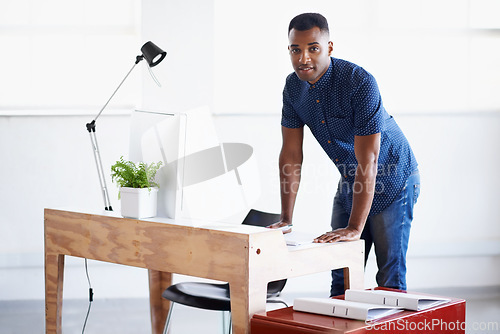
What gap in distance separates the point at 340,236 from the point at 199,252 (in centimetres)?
45

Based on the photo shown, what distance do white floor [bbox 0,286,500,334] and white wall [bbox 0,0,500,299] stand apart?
0.24 ft

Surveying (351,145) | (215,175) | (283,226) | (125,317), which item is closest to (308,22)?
(351,145)

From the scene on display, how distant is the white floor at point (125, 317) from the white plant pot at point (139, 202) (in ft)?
4.61

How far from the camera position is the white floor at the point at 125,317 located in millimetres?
3521

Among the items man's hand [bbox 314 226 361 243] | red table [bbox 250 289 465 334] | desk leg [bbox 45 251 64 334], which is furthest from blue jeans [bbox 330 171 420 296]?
desk leg [bbox 45 251 64 334]

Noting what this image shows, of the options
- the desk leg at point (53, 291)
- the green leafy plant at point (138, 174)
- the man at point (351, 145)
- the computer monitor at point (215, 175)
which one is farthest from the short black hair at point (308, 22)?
the computer monitor at point (215, 175)

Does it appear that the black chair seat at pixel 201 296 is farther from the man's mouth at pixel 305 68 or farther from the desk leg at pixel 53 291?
the man's mouth at pixel 305 68

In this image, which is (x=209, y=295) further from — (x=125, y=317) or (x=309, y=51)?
(x=125, y=317)

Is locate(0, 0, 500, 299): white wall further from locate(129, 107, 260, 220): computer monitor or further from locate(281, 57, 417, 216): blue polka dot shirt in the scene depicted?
locate(281, 57, 417, 216): blue polka dot shirt

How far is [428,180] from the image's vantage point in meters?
4.36

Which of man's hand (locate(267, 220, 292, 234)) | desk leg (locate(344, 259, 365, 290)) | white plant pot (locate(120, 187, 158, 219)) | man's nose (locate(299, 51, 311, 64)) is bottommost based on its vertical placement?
desk leg (locate(344, 259, 365, 290))

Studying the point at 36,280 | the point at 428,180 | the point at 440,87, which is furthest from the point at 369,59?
the point at 36,280

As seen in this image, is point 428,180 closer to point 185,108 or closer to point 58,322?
point 185,108

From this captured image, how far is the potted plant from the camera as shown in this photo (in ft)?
7.23
